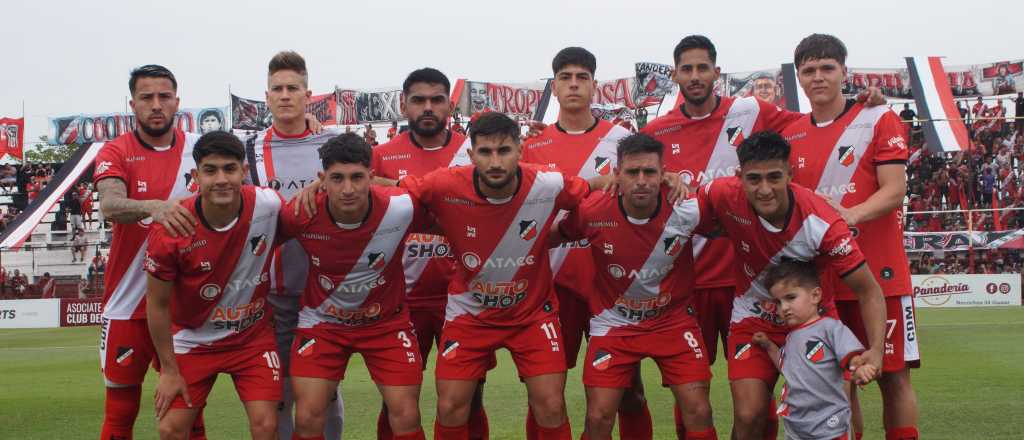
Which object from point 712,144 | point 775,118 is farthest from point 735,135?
point 775,118

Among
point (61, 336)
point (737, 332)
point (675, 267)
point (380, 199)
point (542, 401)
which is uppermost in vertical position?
point (380, 199)

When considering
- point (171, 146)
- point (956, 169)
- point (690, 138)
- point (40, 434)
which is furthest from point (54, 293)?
point (956, 169)

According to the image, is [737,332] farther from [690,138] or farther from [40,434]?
[40,434]

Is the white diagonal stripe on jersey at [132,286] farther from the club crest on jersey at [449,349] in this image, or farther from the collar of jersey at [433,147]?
the club crest on jersey at [449,349]

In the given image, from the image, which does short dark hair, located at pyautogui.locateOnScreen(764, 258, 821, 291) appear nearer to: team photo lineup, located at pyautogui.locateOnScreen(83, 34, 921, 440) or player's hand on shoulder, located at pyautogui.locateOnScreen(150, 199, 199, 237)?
team photo lineup, located at pyautogui.locateOnScreen(83, 34, 921, 440)

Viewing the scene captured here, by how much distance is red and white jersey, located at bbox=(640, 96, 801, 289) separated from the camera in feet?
20.1

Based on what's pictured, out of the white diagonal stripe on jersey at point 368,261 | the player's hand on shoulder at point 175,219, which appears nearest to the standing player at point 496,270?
the white diagonal stripe on jersey at point 368,261

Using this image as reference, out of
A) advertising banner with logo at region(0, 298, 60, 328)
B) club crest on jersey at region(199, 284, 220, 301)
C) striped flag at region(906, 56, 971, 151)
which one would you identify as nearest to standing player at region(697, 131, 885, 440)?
club crest on jersey at region(199, 284, 220, 301)

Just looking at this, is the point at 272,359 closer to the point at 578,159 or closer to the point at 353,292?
the point at 353,292

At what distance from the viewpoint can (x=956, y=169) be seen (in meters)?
27.5

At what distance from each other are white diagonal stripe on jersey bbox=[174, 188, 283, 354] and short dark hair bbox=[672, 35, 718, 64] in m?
2.87

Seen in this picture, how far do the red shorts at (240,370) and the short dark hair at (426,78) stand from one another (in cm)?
206

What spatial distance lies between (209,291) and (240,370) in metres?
0.52

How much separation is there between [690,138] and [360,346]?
8.65ft
